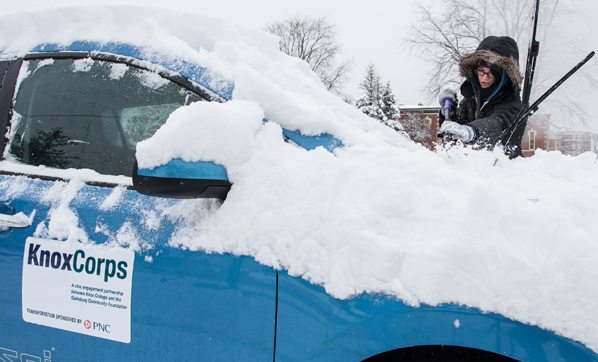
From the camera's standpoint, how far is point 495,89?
295cm

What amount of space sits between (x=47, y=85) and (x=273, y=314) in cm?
141

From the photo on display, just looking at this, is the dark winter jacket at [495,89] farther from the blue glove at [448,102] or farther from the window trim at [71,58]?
the window trim at [71,58]

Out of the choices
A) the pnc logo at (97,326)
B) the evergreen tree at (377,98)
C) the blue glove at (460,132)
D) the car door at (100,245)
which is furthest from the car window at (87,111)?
the evergreen tree at (377,98)

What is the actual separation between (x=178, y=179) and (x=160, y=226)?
284 millimetres

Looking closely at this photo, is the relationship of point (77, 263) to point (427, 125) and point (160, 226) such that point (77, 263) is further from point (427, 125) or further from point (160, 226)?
point (427, 125)

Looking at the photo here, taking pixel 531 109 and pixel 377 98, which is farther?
pixel 377 98

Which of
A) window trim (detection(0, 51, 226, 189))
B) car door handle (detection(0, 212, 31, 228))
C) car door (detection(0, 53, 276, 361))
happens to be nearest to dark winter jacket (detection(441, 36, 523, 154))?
window trim (detection(0, 51, 226, 189))

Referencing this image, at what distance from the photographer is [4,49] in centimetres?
191

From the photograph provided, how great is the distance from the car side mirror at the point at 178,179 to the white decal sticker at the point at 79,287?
12.8 inches

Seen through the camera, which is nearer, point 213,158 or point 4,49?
point 213,158

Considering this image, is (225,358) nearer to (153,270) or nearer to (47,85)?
(153,270)

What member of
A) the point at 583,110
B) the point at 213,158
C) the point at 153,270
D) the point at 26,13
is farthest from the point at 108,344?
the point at 583,110

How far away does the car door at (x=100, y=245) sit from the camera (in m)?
1.27

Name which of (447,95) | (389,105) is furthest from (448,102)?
(389,105)
